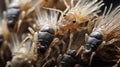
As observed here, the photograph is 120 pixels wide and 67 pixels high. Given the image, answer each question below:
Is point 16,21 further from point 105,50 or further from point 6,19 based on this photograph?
point 105,50

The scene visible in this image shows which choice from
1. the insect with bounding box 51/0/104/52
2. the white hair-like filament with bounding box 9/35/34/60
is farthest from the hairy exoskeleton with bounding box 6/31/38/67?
the insect with bounding box 51/0/104/52

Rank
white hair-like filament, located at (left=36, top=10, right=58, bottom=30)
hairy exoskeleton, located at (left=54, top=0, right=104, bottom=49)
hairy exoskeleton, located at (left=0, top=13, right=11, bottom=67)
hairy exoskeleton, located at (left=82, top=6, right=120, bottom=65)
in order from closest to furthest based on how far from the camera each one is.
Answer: hairy exoskeleton, located at (left=82, top=6, right=120, bottom=65) < hairy exoskeleton, located at (left=54, top=0, right=104, bottom=49) < white hair-like filament, located at (left=36, top=10, right=58, bottom=30) < hairy exoskeleton, located at (left=0, top=13, right=11, bottom=67)

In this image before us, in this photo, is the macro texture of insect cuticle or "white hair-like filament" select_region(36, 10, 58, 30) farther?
"white hair-like filament" select_region(36, 10, 58, 30)

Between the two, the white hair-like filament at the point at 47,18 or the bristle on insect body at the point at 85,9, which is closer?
the bristle on insect body at the point at 85,9

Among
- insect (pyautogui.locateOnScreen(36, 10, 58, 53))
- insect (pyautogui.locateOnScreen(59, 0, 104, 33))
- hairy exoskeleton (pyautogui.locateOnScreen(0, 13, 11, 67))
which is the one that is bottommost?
hairy exoskeleton (pyautogui.locateOnScreen(0, 13, 11, 67))

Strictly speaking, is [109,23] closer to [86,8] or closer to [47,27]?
[86,8]

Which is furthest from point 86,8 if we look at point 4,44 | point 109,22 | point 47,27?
point 4,44

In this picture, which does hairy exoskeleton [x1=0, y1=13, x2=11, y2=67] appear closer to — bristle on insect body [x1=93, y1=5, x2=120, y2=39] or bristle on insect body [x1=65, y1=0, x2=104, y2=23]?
bristle on insect body [x1=65, y1=0, x2=104, y2=23]

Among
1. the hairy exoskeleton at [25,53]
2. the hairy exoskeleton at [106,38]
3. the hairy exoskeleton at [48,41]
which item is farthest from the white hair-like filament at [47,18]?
the hairy exoskeleton at [106,38]

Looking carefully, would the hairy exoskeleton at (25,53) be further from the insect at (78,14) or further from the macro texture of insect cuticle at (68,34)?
the insect at (78,14)
